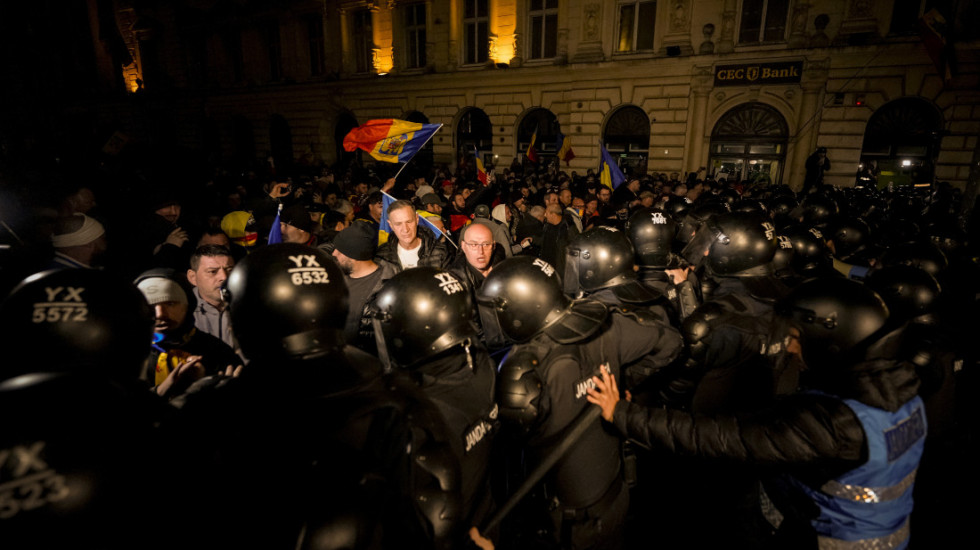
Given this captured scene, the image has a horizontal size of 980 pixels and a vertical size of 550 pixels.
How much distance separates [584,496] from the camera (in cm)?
234

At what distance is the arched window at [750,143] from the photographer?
16.3 m

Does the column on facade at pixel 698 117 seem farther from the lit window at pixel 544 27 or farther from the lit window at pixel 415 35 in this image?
the lit window at pixel 415 35

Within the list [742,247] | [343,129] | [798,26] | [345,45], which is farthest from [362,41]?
[742,247]

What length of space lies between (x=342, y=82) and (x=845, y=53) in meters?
22.2

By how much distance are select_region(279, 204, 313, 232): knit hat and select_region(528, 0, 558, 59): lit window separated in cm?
1714

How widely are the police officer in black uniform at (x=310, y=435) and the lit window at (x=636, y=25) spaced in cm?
1931

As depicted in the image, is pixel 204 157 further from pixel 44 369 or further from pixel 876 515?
pixel 876 515

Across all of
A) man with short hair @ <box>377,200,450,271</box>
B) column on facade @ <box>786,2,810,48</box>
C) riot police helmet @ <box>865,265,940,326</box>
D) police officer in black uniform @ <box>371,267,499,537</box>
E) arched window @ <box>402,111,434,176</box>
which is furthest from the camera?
arched window @ <box>402,111,434,176</box>

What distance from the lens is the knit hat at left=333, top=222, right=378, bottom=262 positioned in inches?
157

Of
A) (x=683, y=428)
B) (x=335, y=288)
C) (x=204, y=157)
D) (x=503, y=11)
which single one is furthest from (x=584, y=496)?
(x=204, y=157)

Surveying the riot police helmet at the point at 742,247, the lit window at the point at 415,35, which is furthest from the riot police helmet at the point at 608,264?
the lit window at the point at 415,35

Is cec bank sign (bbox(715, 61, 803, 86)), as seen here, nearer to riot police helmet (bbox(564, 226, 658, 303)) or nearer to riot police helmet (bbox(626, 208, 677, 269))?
riot police helmet (bbox(626, 208, 677, 269))

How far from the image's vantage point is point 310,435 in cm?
129

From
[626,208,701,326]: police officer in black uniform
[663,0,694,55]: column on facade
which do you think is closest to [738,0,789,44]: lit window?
[663,0,694,55]: column on facade
